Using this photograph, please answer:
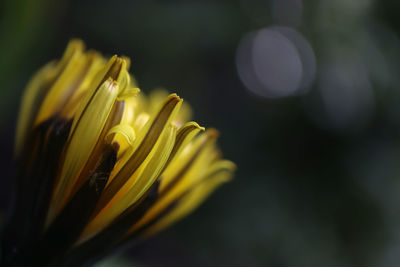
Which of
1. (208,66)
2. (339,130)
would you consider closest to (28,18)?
(208,66)

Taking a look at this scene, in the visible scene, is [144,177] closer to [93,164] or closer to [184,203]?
[93,164]

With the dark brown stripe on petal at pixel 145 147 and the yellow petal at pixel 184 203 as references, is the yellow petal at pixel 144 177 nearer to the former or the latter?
the dark brown stripe on petal at pixel 145 147

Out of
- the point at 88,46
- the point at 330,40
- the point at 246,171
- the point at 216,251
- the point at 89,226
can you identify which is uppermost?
the point at 330,40

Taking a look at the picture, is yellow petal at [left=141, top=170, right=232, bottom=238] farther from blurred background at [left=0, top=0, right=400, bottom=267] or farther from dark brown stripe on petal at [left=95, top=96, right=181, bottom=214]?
blurred background at [left=0, top=0, right=400, bottom=267]

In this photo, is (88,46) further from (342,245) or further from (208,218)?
(342,245)

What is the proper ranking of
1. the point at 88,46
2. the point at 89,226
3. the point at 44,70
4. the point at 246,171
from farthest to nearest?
the point at 88,46 < the point at 246,171 < the point at 44,70 < the point at 89,226

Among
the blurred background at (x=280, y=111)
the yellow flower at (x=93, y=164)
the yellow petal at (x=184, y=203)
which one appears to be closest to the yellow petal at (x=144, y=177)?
the yellow flower at (x=93, y=164)
